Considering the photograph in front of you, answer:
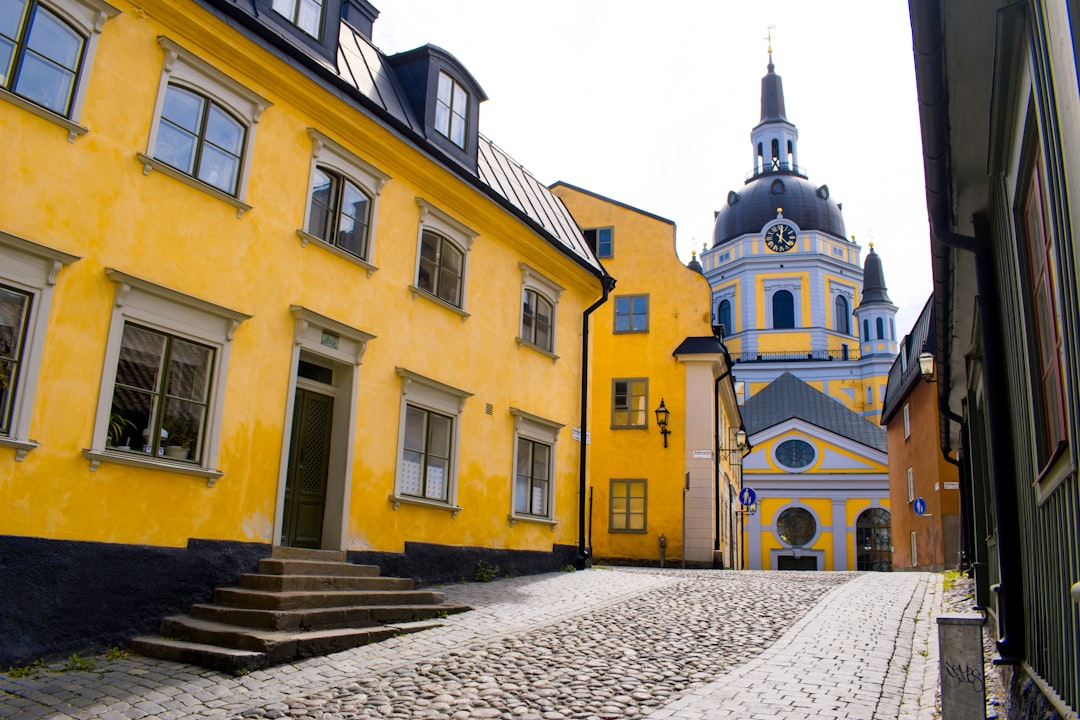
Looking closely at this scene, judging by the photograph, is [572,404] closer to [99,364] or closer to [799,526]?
[99,364]

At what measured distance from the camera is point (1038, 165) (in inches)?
173

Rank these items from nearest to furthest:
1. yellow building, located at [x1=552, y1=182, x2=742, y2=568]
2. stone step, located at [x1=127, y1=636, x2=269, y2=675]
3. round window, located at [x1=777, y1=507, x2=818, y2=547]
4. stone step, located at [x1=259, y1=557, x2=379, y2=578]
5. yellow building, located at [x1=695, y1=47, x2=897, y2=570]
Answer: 1. stone step, located at [x1=127, y1=636, x2=269, y2=675]
2. stone step, located at [x1=259, y1=557, x2=379, y2=578]
3. yellow building, located at [x1=552, y1=182, x2=742, y2=568]
4. round window, located at [x1=777, y1=507, x2=818, y2=547]
5. yellow building, located at [x1=695, y1=47, x2=897, y2=570]

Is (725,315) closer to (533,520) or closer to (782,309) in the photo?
(782,309)

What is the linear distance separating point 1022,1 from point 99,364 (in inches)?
317

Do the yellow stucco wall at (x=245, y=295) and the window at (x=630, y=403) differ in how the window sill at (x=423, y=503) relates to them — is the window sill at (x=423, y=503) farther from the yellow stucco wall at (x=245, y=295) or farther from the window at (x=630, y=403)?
the window at (x=630, y=403)

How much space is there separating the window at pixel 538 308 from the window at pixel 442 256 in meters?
1.82

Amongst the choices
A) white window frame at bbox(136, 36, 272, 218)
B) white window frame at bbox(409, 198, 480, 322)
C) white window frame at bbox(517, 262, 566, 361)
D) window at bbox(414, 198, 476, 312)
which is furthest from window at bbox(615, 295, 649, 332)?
white window frame at bbox(136, 36, 272, 218)

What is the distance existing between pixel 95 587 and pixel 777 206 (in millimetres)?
76404

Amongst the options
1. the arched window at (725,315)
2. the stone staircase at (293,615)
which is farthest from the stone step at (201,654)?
the arched window at (725,315)

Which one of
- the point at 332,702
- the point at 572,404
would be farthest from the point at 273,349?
the point at 572,404

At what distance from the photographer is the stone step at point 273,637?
7.92m

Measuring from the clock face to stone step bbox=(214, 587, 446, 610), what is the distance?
70.9m

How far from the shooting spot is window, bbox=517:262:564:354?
1647cm

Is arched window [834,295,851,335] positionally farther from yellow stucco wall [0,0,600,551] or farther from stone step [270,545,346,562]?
stone step [270,545,346,562]
